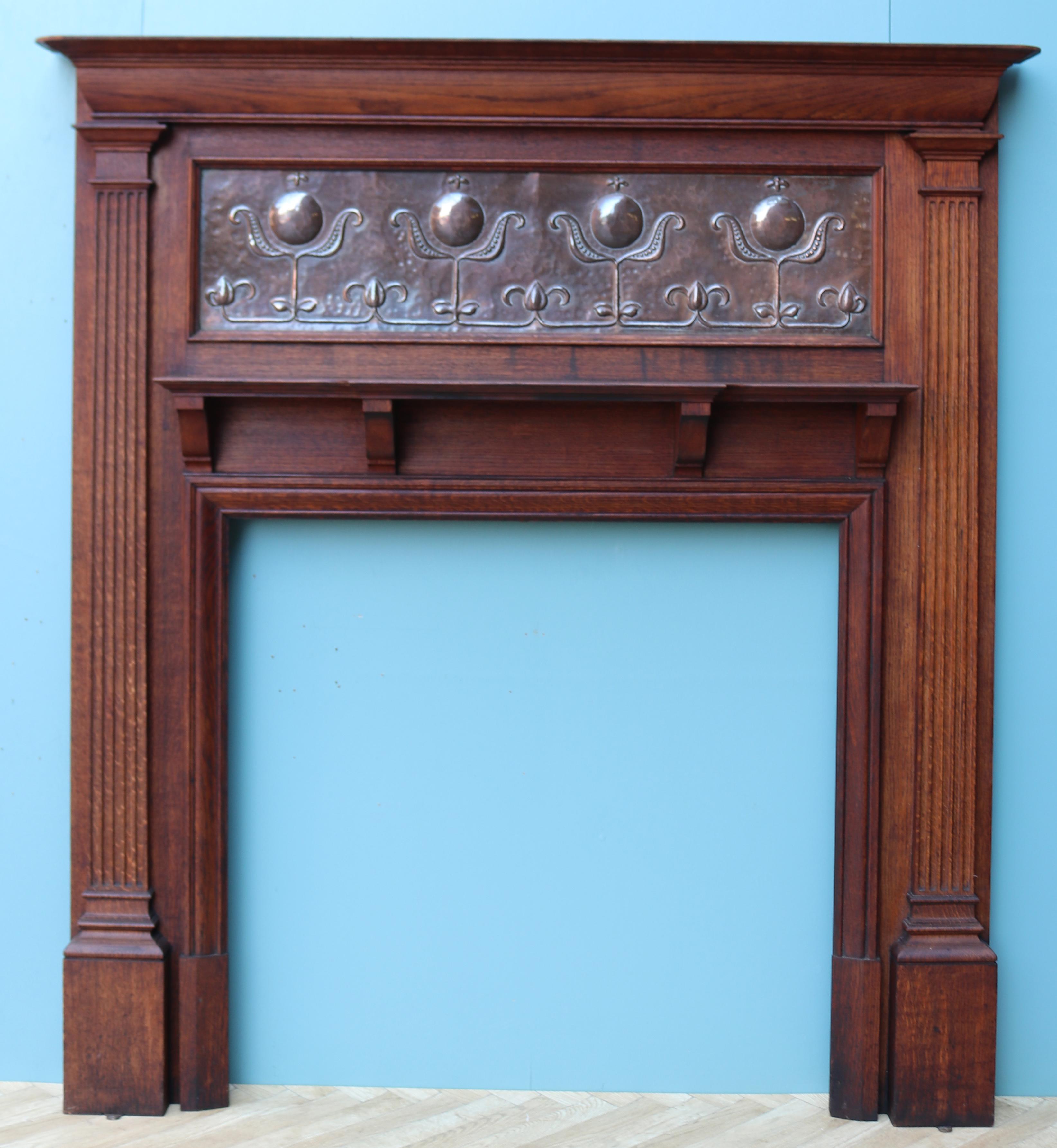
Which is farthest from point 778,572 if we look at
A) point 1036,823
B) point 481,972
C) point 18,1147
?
point 18,1147

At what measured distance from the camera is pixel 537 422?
6.98ft

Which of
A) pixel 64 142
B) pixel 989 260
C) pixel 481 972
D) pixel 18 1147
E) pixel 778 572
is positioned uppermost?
pixel 64 142

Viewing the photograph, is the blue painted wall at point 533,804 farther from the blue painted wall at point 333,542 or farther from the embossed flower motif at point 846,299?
the embossed flower motif at point 846,299

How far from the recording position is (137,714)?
2.13m

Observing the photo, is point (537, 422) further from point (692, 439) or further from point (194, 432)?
point (194, 432)

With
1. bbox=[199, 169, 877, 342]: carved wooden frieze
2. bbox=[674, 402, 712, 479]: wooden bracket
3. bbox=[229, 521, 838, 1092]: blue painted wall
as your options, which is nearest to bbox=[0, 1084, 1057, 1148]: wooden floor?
bbox=[229, 521, 838, 1092]: blue painted wall

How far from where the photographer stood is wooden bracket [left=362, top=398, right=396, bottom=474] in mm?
2029

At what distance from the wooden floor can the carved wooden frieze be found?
5.80 ft

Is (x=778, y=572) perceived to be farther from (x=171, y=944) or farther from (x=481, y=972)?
(x=171, y=944)

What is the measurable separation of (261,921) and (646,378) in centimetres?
156

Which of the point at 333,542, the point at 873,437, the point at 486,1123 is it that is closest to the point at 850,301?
the point at 873,437

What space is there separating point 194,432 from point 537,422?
77 centimetres

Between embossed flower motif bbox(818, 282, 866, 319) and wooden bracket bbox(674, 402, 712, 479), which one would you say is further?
embossed flower motif bbox(818, 282, 866, 319)

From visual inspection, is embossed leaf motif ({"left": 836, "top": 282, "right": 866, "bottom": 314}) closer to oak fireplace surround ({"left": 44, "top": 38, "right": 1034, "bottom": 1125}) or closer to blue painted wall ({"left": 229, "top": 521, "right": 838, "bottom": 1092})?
oak fireplace surround ({"left": 44, "top": 38, "right": 1034, "bottom": 1125})
